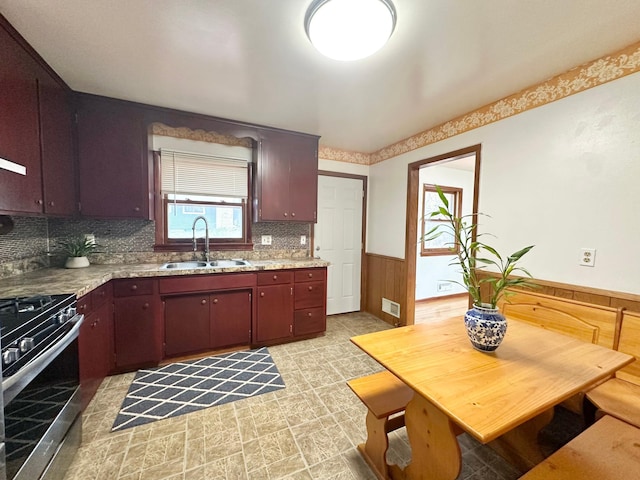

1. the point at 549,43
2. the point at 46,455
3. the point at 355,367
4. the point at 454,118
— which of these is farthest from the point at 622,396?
the point at 46,455

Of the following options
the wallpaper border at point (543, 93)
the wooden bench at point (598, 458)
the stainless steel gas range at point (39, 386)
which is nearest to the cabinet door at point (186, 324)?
the stainless steel gas range at point (39, 386)

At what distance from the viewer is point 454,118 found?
2.56 meters

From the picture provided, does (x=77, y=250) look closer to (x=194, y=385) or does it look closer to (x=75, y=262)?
(x=75, y=262)

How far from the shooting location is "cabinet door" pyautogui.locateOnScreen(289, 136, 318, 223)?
3.00m

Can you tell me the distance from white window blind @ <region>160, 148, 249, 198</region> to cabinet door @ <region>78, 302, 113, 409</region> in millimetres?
1302

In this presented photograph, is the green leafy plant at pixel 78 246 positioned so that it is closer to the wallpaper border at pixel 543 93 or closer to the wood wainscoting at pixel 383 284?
the wood wainscoting at pixel 383 284

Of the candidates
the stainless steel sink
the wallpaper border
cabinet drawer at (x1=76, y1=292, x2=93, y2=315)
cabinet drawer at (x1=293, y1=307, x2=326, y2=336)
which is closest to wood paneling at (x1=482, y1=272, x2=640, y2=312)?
the wallpaper border

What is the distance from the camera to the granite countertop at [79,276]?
58.9 inches

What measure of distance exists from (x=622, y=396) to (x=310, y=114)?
2896mm

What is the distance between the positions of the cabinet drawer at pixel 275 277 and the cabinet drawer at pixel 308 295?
145 millimetres

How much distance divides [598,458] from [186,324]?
2.67 meters

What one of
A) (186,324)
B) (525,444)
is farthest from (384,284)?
(186,324)

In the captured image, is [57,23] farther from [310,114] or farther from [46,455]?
[46,455]

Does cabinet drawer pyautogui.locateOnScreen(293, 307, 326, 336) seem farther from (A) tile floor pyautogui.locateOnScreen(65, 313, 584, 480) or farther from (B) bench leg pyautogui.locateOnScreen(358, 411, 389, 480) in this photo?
(B) bench leg pyautogui.locateOnScreen(358, 411, 389, 480)
